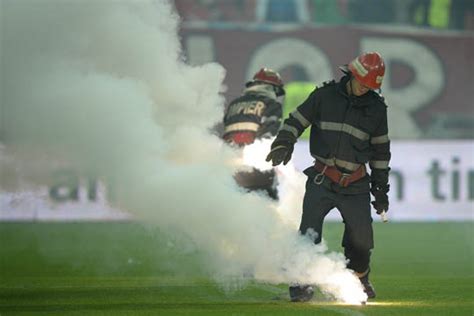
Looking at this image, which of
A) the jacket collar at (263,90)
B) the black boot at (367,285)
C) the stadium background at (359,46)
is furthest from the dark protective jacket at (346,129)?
the stadium background at (359,46)

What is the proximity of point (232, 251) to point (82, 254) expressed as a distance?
7380mm

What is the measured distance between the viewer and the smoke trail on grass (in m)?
13.2

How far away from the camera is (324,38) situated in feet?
102

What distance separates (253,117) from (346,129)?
406 centimetres

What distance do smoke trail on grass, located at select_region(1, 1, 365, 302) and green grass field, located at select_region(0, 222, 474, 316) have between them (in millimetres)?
399

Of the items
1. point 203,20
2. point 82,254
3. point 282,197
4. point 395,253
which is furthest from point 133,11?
point 203,20

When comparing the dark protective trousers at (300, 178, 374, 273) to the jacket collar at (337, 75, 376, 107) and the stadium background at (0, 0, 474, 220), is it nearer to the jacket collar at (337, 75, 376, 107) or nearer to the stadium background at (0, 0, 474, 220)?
the jacket collar at (337, 75, 376, 107)

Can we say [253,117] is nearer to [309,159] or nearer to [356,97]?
[356,97]

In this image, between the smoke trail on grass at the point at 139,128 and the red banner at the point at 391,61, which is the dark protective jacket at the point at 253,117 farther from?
the red banner at the point at 391,61

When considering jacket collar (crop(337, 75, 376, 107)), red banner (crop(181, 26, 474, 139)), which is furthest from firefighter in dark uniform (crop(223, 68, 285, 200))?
red banner (crop(181, 26, 474, 139))

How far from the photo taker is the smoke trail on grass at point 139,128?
518 inches

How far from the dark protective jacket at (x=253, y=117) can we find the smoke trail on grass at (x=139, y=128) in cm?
117

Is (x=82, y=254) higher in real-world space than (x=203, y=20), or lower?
lower

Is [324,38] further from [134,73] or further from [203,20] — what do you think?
[134,73]
